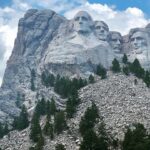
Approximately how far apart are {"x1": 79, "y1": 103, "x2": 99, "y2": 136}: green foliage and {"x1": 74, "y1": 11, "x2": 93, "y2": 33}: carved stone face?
8998 cm

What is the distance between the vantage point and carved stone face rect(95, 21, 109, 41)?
19400cm

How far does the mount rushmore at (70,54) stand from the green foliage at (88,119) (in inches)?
2229

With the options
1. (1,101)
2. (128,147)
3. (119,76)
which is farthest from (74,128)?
(1,101)

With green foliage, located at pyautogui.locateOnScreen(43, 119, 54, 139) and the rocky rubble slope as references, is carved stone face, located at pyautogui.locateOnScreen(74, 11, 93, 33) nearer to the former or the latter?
the rocky rubble slope

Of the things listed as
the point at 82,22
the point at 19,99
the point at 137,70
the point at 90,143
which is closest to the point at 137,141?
the point at 90,143

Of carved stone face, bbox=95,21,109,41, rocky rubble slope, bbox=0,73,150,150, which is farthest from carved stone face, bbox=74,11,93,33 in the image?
rocky rubble slope, bbox=0,73,150,150

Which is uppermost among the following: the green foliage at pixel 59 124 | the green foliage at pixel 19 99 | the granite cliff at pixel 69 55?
the granite cliff at pixel 69 55

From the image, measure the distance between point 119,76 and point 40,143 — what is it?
47453mm

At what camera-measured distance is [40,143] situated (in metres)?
92.8

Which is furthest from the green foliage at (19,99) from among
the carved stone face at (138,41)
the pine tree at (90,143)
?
the pine tree at (90,143)

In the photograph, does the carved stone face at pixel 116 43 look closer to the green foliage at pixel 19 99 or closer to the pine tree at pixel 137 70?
the green foliage at pixel 19 99

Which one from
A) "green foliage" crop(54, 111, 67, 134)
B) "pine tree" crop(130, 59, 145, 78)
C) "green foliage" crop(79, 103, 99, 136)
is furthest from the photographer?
"pine tree" crop(130, 59, 145, 78)

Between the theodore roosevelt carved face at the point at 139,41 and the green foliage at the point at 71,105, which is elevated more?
the theodore roosevelt carved face at the point at 139,41

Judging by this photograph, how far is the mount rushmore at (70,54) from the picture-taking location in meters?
172
